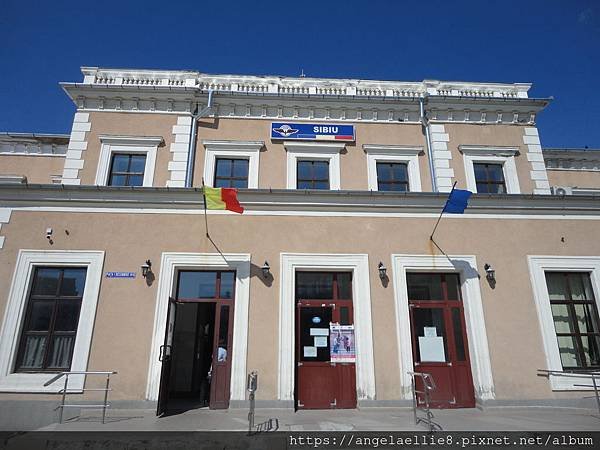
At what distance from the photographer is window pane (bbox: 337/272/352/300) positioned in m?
8.88

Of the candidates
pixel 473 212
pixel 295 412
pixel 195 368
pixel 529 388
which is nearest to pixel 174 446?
pixel 295 412

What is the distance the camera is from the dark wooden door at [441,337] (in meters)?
8.45

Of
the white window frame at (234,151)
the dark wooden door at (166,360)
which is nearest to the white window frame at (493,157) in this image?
the white window frame at (234,151)

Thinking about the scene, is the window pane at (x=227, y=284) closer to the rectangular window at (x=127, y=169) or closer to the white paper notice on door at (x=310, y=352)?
the white paper notice on door at (x=310, y=352)

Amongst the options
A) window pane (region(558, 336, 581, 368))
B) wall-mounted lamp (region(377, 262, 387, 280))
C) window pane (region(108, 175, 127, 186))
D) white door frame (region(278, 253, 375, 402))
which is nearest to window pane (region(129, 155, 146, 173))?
window pane (region(108, 175, 127, 186))

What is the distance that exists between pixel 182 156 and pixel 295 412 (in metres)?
7.41

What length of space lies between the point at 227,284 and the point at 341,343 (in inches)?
114

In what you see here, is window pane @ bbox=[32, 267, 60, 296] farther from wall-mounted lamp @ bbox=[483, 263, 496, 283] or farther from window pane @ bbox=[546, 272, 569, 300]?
window pane @ bbox=[546, 272, 569, 300]

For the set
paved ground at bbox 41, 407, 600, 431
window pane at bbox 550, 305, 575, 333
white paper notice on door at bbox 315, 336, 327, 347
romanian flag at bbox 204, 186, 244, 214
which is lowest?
paved ground at bbox 41, 407, 600, 431


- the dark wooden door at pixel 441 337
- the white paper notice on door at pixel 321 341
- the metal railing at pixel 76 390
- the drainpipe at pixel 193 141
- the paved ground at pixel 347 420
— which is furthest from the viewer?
the drainpipe at pixel 193 141

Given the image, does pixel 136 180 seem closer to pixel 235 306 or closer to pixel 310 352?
pixel 235 306

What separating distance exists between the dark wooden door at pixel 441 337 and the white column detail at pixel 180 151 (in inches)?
266

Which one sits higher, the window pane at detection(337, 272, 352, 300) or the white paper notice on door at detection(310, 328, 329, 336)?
the window pane at detection(337, 272, 352, 300)

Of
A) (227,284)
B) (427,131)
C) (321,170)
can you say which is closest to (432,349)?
(227,284)
